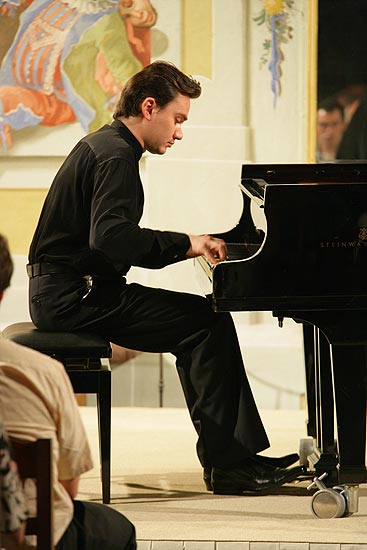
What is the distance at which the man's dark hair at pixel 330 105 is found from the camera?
611cm

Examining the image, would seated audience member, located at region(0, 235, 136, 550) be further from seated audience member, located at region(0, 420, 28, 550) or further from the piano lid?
the piano lid

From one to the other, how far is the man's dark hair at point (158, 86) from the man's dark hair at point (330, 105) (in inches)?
86.4

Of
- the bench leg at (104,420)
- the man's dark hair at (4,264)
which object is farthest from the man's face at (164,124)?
the man's dark hair at (4,264)

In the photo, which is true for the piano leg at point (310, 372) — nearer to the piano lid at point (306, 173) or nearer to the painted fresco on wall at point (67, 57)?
the piano lid at point (306, 173)

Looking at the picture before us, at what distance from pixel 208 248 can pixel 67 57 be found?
280cm

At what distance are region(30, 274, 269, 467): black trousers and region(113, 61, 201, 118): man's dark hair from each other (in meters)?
0.70

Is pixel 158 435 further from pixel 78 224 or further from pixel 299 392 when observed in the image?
pixel 78 224

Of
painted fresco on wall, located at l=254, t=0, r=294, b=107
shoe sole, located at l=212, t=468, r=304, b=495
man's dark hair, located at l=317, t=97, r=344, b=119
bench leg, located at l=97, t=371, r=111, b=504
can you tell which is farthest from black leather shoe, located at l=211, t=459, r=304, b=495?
painted fresco on wall, located at l=254, t=0, r=294, b=107

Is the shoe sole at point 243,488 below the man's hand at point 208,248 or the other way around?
below

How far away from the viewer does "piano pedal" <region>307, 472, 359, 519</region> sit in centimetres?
370

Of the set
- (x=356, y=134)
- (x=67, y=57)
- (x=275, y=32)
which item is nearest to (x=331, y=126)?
(x=356, y=134)

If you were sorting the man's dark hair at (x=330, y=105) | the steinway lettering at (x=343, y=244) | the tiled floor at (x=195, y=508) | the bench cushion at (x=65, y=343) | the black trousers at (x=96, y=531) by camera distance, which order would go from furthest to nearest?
the man's dark hair at (x=330, y=105), the bench cushion at (x=65, y=343), the steinway lettering at (x=343, y=244), the tiled floor at (x=195, y=508), the black trousers at (x=96, y=531)

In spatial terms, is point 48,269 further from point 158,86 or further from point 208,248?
point 158,86

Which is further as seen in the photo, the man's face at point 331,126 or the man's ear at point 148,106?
the man's face at point 331,126
